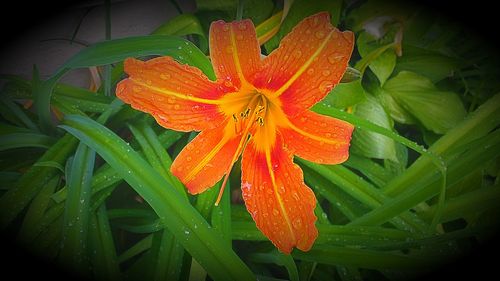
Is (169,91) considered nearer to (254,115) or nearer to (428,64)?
(254,115)

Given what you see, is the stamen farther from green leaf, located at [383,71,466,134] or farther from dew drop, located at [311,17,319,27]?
green leaf, located at [383,71,466,134]

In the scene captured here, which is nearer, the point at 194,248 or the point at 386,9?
the point at 194,248

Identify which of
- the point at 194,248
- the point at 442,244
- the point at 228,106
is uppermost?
the point at 228,106

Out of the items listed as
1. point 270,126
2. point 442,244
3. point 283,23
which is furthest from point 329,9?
point 442,244

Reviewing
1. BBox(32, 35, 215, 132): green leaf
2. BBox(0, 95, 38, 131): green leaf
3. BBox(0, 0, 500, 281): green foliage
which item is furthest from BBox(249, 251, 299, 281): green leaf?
BBox(0, 95, 38, 131): green leaf

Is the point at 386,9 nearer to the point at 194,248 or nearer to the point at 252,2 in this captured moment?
the point at 252,2

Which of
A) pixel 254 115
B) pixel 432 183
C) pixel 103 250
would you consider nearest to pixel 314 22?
pixel 254 115

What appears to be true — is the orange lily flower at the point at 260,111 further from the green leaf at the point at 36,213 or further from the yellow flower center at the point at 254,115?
the green leaf at the point at 36,213
